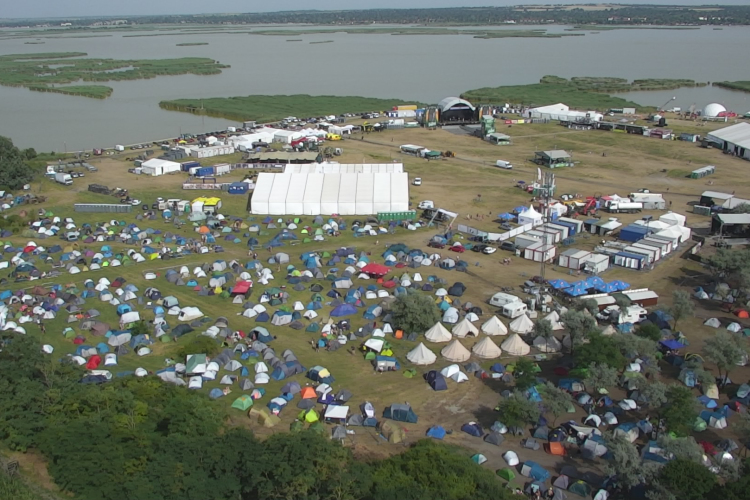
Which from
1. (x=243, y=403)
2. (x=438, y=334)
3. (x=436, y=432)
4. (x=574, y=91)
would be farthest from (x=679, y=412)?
(x=574, y=91)

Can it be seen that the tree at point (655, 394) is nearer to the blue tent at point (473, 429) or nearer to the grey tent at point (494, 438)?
the grey tent at point (494, 438)

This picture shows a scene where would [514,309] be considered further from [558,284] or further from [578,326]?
[558,284]

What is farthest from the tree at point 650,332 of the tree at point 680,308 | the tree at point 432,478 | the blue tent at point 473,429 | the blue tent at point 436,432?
the tree at point 432,478

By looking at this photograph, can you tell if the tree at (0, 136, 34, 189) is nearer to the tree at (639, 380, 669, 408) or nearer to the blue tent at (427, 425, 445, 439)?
the blue tent at (427, 425, 445, 439)

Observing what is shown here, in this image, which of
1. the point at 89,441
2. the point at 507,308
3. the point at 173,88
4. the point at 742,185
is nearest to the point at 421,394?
the point at 507,308

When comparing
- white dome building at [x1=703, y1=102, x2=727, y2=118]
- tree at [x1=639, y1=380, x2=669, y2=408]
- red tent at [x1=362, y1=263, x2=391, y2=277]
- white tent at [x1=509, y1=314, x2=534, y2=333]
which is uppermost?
white dome building at [x1=703, y1=102, x2=727, y2=118]

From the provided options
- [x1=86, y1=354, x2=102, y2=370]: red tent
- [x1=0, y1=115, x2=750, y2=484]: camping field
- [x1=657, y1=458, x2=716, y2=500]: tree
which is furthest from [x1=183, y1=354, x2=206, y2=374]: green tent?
[x1=657, y1=458, x2=716, y2=500]: tree
